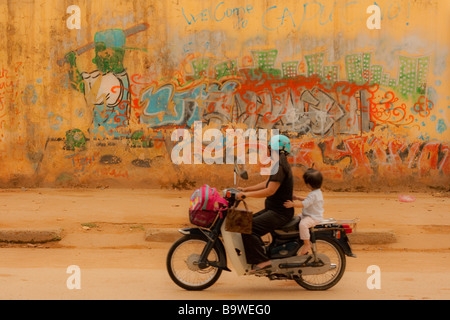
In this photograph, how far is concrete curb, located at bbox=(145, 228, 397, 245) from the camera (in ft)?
33.3

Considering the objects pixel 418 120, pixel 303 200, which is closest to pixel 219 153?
pixel 418 120

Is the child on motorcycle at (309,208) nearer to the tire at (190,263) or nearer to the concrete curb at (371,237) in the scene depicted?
the tire at (190,263)

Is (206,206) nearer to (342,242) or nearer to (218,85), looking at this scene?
(342,242)

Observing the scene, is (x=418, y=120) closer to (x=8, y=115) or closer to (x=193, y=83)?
(x=193, y=83)

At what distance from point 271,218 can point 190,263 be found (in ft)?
3.05

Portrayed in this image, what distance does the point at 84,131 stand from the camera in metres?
14.1

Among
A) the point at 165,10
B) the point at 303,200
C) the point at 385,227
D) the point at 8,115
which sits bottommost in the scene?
the point at 385,227

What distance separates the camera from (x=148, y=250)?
32.1 feet

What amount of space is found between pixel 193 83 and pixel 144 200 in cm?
282

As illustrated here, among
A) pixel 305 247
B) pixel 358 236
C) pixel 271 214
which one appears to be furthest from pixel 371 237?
pixel 271 214

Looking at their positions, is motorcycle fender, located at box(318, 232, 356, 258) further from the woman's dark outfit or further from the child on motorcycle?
the woman's dark outfit

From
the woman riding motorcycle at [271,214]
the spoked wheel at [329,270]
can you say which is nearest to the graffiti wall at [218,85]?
the spoked wheel at [329,270]

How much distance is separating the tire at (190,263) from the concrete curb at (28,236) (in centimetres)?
387

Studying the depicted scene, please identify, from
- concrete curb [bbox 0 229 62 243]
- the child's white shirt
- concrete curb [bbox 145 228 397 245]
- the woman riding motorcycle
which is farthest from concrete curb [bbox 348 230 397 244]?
concrete curb [bbox 0 229 62 243]
